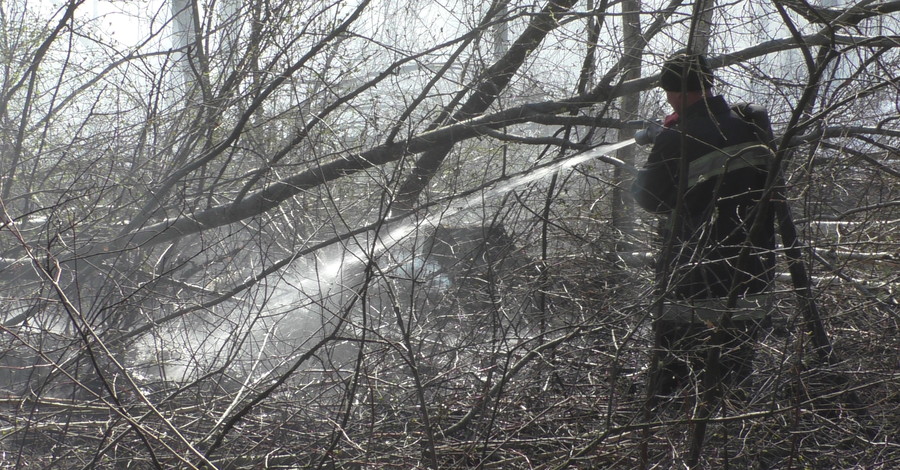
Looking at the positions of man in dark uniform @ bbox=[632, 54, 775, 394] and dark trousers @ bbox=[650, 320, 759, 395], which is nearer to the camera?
dark trousers @ bbox=[650, 320, 759, 395]

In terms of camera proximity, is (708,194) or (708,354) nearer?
(708,354)

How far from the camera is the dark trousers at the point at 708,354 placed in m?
2.45

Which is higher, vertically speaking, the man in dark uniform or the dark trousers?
the man in dark uniform

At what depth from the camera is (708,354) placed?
8.41ft

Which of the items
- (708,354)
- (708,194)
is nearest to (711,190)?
(708,194)

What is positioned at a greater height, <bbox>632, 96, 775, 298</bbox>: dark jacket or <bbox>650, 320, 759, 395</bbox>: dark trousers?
<bbox>632, 96, 775, 298</bbox>: dark jacket

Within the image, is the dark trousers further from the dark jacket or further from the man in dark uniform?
the dark jacket

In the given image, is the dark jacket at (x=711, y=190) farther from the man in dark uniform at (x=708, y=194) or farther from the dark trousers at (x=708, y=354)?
the dark trousers at (x=708, y=354)

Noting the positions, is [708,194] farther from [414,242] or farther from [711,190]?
[414,242]

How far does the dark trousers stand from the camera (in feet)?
8.05

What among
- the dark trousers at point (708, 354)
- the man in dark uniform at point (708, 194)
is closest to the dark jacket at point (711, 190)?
the man in dark uniform at point (708, 194)

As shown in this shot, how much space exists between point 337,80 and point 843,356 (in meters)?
3.75

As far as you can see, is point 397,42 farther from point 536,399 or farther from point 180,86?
point 536,399

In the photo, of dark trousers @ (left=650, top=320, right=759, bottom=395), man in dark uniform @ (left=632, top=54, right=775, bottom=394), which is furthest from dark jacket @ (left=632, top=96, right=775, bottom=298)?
dark trousers @ (left=650, top=320, right=759, bottom=395)
